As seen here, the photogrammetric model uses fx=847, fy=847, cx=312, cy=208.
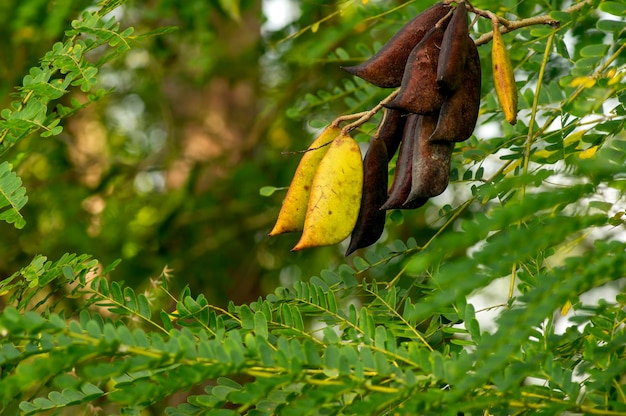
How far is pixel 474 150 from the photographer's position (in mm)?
1389

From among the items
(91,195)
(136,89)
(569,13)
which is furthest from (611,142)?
(136,89)

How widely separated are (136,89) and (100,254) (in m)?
1.59

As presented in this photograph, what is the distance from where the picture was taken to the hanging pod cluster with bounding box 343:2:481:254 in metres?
1.02

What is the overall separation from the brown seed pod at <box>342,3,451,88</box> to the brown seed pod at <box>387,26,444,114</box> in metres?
0.06

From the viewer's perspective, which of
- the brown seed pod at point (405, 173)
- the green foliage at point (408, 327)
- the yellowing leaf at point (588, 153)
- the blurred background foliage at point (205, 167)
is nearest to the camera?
the green foliage at point (408, 327)

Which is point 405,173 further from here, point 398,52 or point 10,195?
point 10,195

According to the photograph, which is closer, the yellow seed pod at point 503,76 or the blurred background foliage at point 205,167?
the yellow seed pod at point 503,76

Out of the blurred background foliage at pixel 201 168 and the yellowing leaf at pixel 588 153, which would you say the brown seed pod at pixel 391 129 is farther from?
the blurred background foliage at pixel 201 168

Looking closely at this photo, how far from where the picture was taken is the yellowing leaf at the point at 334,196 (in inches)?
41.8

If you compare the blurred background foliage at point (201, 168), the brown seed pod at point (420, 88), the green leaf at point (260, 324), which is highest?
the brown seed pod at point (420, 88)

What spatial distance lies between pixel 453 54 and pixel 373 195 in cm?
22

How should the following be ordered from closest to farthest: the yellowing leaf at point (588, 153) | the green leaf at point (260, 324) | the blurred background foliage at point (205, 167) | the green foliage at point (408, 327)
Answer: the green foliage at point (408, 327), the green leaf at point (260, 324), the yellowing leaf at point (588, 153), the blurred background foliage at point (205, 167)

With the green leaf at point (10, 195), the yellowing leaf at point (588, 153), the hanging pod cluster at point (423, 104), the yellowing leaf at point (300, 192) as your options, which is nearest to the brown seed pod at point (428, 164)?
the hanging pod cluster at point (423, 104)

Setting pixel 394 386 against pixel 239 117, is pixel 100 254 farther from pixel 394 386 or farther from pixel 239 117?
pixel 394 386
